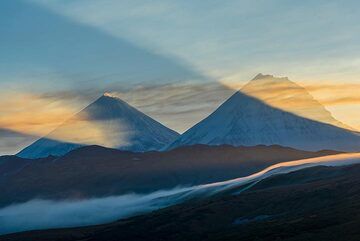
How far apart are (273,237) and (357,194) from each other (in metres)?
58.1

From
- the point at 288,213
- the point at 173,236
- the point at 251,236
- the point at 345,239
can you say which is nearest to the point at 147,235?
the point at 173,236

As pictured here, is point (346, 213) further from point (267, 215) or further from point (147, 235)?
point (147, 235)

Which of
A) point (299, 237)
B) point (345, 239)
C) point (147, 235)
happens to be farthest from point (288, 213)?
point (345, 239)

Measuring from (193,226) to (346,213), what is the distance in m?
59.8

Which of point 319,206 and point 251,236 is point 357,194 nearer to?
point 319,206

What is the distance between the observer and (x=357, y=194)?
181750 mm

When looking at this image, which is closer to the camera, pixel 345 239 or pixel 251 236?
pixel 345 239

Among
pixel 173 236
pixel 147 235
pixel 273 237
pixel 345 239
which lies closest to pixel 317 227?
pixel 273 237

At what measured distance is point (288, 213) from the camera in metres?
184

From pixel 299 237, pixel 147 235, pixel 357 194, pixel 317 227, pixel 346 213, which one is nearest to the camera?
pixel 299 237

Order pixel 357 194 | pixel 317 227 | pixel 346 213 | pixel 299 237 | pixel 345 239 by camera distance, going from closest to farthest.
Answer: pixel 345 239 < pixel 299 237 < pixel 317 227 < pixel 346 213 < pixel 357 194

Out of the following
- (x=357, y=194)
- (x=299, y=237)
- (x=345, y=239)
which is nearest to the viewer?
(x=345, y=239)

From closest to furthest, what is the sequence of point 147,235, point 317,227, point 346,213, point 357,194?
point 317,227, point 346,213, point 357,194, point 147,235

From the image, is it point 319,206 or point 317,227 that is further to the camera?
point 319,206
